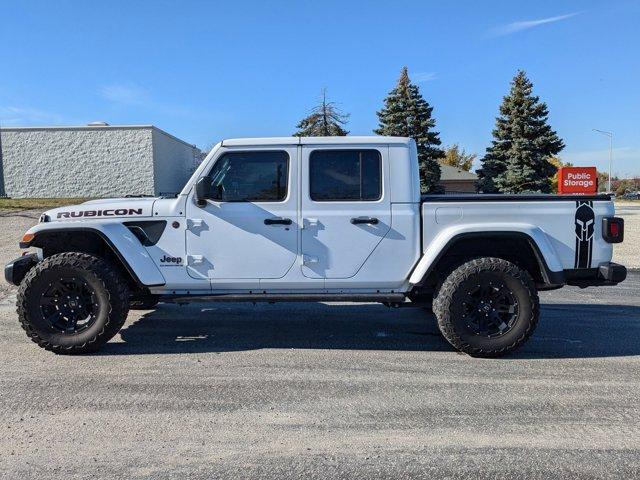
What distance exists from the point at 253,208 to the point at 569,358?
3291mm

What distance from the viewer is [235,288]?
4902 millimetres

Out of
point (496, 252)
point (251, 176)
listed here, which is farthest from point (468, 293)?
point (251, 176)

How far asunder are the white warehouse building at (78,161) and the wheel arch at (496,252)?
78.8ft

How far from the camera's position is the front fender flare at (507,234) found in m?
4.65

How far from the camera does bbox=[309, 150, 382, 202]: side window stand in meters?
4.84

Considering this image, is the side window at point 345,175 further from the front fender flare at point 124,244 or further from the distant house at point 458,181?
the distant house at point 458,181

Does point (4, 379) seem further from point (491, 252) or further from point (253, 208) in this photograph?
point (491, 252)

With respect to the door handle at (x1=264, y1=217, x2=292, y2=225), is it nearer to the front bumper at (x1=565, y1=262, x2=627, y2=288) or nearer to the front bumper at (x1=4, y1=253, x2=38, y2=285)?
the front bumper at (x1=4, y1=253, x2=38, y2=285)

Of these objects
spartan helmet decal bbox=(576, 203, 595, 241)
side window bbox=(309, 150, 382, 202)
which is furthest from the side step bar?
spartan helmet decal bbox=(576, 203, 595, 241)

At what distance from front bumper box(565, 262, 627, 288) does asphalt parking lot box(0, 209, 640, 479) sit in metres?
0.72

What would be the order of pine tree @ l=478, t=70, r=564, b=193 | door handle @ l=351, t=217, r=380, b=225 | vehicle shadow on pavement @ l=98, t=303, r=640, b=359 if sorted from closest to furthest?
door handle @ l=351, t=217, r=380, b=225 < vehicle shadow on pavement @ l=98, t=303, r=640, b=359 < pine tree @ l=478, t=70, r=564, b=193

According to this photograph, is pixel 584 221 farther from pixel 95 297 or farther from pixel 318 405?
pixel 95 297

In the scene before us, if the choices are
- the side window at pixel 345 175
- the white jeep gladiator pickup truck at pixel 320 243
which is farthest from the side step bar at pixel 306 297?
the side window at pixel 345 175

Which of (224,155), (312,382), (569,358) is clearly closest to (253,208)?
(224,155)
